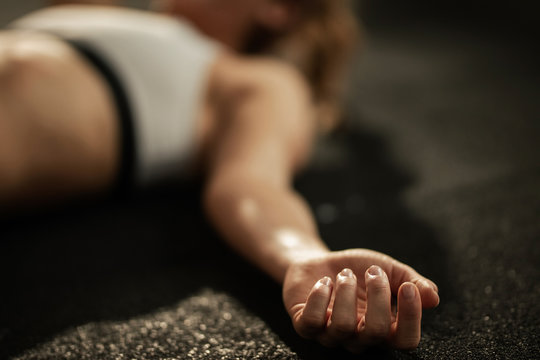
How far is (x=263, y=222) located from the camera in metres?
0.51

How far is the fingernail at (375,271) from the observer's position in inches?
13.9

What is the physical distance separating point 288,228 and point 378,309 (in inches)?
6.5

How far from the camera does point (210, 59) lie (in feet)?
2.63

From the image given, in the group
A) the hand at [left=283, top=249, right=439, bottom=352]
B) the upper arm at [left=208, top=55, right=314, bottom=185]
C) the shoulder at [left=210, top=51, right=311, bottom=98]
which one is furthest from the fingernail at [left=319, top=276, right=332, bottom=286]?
the shoulder at [left=210, top=51, right=311, bottom=98]

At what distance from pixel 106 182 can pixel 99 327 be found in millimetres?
275

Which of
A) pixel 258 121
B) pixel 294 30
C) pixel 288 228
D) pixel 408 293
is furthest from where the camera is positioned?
pixel 294 30

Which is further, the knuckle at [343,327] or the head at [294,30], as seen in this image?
the head at [294,30]

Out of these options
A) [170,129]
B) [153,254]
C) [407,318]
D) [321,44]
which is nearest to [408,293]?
[407,318]

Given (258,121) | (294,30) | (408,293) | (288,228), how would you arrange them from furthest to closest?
(294,30) → (258,121) → (288,228) → (408,293)

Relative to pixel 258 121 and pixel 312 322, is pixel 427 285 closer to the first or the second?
pixel 312 322

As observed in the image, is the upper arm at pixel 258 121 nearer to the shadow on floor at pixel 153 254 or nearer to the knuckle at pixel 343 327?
the shadow on floor at pixel 153 254

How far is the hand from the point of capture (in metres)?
0.34

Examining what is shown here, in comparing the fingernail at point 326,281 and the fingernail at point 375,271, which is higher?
the fingernail at point 375,271

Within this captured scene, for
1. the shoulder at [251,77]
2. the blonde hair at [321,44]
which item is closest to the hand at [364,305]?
the shoulder at [251,77]
